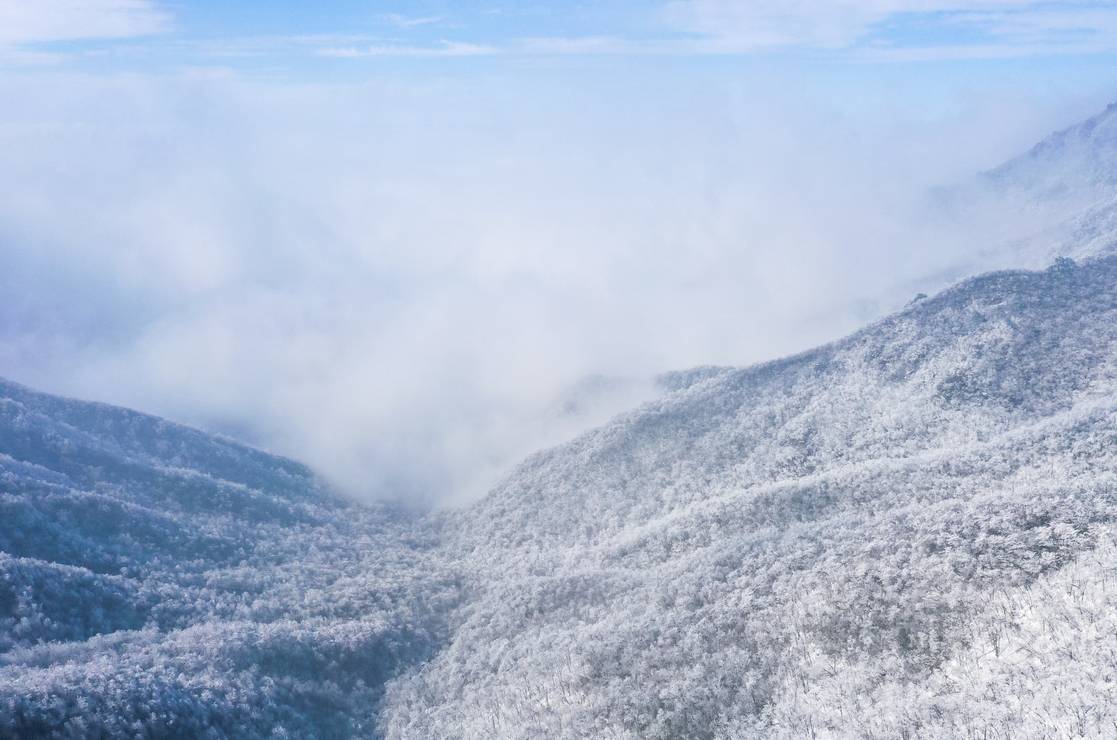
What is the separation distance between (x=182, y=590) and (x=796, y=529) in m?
80.3

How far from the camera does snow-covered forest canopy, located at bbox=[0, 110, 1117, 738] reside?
1868 inches

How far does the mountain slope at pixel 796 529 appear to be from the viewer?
165ft

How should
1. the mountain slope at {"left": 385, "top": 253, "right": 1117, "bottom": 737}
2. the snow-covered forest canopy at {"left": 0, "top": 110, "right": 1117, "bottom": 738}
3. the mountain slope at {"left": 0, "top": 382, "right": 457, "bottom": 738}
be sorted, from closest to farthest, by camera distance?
the snow-covered forest canopy at {"left": 0, "top": 110, "right": 1117, "bottom": 738} → the mountain slope at {"left": 385, "top": 253, "right": 1117, "bottom": 737} → the mountain slope at {"left": 0, "top": 382, "right": 457, "bottom": 738}

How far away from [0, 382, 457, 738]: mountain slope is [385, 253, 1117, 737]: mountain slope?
9.55 meters

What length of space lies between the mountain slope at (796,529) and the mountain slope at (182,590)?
955cm

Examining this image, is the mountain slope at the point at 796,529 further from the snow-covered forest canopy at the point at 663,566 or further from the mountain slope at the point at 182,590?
the mountain slope at the point at 182,590

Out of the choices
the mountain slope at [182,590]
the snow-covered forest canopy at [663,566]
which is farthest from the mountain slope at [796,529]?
the mountain slope at [182,590]

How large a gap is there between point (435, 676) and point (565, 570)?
2331 centimetres

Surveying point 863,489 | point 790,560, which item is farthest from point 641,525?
point 790,560

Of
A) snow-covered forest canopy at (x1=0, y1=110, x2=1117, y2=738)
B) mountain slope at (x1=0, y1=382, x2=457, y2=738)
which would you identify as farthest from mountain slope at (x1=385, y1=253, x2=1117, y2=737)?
mountain slope at (x1=0, y1=382, x2=457, y2=738)

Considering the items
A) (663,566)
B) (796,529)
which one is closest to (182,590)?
(663,566)

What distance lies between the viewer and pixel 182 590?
311ft

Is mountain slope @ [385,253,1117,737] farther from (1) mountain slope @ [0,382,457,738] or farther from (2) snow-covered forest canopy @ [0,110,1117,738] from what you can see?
(1) mountain slope @ [0,382,457,738]

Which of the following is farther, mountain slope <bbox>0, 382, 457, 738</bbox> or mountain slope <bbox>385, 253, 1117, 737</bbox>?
mountain slope <bbox>0, 382, 457, 738</bbox>
